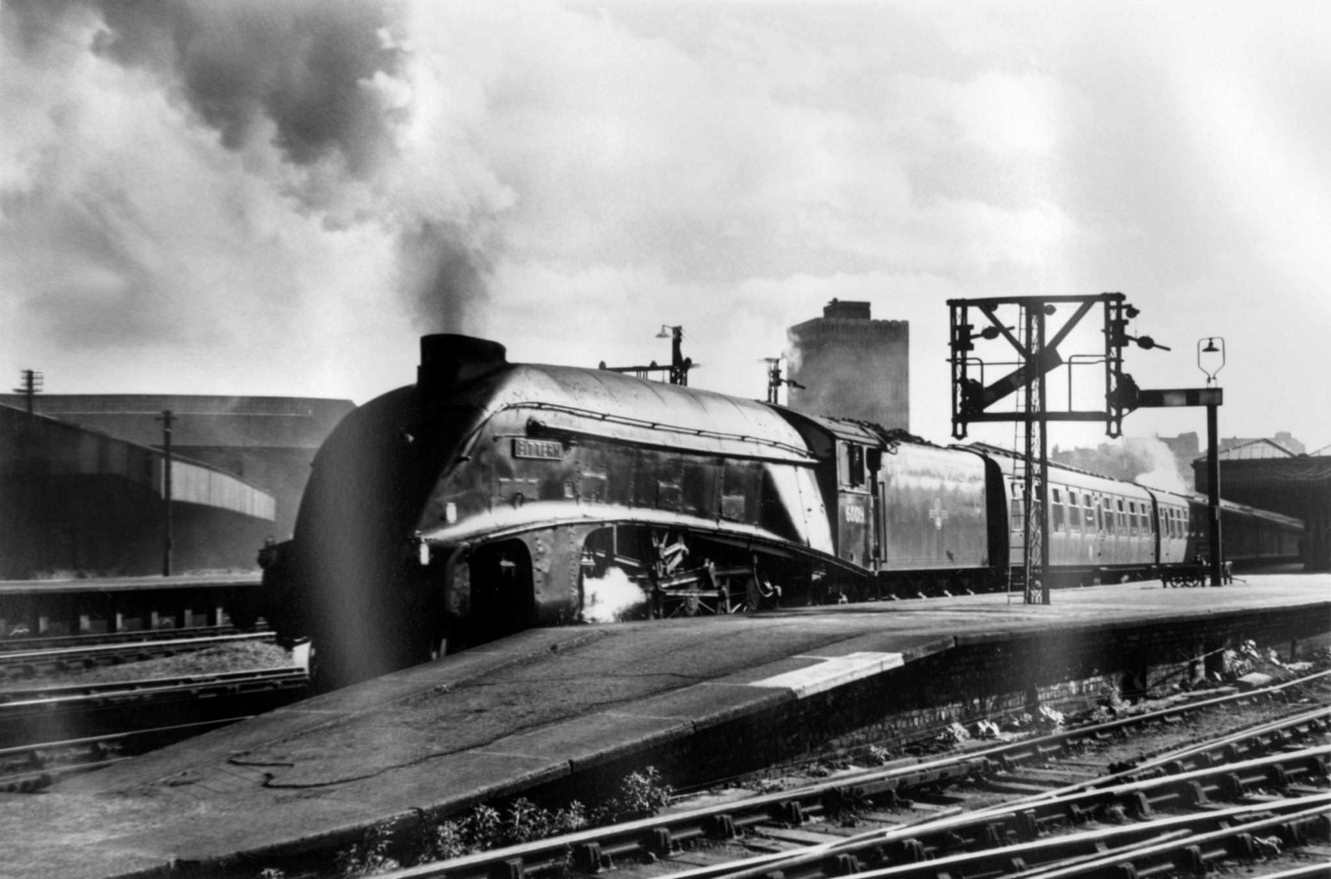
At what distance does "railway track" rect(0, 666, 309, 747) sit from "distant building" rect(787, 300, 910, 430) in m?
61.3

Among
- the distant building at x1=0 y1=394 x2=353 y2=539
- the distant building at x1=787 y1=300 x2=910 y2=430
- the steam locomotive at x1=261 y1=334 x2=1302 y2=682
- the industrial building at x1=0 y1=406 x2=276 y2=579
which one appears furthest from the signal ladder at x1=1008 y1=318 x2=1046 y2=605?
the distant building at x1=787 y1=300 x2=910 y2=430

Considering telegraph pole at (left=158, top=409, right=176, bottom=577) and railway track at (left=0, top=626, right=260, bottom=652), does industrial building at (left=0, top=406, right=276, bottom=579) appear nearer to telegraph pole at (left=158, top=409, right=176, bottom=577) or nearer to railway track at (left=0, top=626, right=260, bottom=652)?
telegraph pole at (left=158, top=409, right=176, bottom=577)

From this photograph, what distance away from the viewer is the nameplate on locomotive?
36.1 ft

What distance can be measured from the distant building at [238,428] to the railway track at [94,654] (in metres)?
29.4

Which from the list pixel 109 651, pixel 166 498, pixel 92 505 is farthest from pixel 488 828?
pixel 166 498

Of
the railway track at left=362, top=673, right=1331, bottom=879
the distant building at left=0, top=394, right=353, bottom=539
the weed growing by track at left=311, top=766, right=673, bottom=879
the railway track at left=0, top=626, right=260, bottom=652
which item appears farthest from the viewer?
the distant building at left=0, top=394, right=353, bottom=539

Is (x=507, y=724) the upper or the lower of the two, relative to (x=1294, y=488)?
lower

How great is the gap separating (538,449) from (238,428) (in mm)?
45691

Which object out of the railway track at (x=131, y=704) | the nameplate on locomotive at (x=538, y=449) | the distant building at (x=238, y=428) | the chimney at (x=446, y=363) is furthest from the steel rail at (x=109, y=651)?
the distant building at (x=238, y=428)

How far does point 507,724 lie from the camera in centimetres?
707

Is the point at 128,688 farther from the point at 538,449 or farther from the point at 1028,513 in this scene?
the point at 1028,513

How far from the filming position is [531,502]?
11102mm

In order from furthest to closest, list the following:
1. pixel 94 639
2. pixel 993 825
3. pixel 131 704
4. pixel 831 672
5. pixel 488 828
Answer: pixel 94 639 → pixel 131 704 → pixel 831 672 → pixel 993 825 → pixel 488 828

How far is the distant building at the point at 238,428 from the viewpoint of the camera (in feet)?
168
